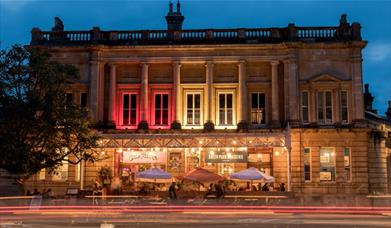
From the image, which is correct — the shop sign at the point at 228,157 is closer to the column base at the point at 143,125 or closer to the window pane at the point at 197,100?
the window pane at the point at 197,100

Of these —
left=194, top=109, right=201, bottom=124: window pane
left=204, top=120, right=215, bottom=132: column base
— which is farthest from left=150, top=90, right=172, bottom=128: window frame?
left=204, top=120, right=215, bottom=132: column base

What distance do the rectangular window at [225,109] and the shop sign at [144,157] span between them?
17.0ft

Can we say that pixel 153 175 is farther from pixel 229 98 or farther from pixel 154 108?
pixel 229 98

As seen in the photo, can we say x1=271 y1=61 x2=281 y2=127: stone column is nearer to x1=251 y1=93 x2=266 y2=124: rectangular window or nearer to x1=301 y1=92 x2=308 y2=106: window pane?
x1=251 y1=93 x2=266 y2=124: rectangular window

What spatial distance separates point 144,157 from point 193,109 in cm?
527

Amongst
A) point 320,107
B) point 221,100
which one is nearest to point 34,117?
point 221,100

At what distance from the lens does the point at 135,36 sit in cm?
4219

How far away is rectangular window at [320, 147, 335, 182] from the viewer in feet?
129

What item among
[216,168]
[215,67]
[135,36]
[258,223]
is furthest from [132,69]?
[258,223]

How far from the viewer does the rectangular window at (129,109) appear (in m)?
41.7

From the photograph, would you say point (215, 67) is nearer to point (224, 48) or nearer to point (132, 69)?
point (224, 48)

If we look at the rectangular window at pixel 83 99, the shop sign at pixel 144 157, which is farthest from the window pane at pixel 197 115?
the rectangular window at pixel 83 99

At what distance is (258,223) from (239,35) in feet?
77.4

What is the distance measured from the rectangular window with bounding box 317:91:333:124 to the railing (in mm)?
4198
